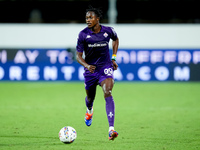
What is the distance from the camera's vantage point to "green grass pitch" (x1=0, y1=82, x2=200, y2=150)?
6289 mm

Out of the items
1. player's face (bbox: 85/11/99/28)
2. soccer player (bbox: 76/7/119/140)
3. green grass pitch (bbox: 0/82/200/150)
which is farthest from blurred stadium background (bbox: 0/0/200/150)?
player's face (bbox: 85/11/99/28)

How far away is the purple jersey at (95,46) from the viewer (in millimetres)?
6766

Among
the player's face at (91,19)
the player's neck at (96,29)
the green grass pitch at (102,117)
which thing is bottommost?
the green grass pitch at (102,117)

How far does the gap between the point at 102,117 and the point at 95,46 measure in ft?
9.92

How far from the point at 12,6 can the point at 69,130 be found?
17226 mm

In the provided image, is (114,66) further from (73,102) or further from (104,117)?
(73,102)

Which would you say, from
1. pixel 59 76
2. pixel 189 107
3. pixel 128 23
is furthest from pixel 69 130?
pixel 128 23

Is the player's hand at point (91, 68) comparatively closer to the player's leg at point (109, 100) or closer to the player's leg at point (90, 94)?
the player's leg at point (109, 100)

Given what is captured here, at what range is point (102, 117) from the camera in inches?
371

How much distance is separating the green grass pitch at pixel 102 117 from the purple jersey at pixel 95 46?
128 centimetres

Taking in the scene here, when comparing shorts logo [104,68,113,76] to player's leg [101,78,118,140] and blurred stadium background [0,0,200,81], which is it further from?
blurred stadium background [0,0,200,81]

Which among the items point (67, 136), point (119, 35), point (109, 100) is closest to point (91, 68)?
point (109, 100)

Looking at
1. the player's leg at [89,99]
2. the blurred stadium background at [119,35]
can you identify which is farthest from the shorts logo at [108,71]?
the blurred stadium background at [119,35]

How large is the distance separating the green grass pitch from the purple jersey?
128 centimetres
